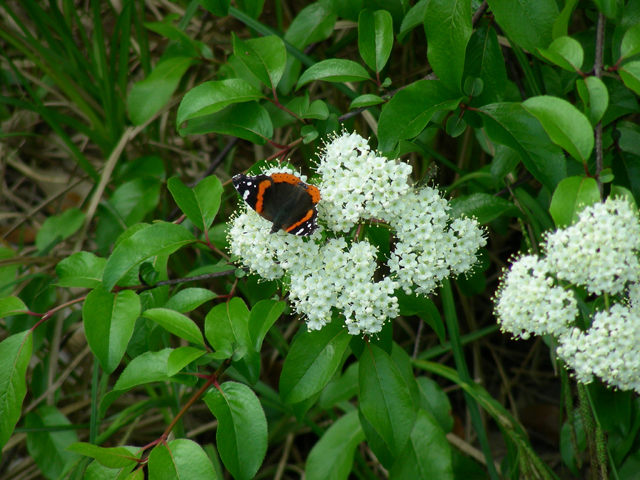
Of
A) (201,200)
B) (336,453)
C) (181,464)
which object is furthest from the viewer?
(336,453)

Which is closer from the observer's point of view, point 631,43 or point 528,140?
point 631,43

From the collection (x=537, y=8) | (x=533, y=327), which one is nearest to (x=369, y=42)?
(x=537, y=8)

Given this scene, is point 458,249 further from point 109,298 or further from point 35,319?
point 35,319

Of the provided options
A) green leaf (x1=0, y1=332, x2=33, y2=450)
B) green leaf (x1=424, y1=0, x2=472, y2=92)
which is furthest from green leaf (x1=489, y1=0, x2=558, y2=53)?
green leaf (x1=0, y1=332, x2=33, y2=450)

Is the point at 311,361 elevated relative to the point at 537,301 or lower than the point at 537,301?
lower

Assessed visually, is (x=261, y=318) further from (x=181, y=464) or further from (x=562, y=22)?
(x=562, y=22)

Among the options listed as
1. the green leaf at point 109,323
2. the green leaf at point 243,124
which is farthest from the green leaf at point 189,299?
the green leaf at point 243,124

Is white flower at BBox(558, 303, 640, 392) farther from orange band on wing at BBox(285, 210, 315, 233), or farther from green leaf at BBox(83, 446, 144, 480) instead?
green leaf at BBox(83, 446, 144, 480)

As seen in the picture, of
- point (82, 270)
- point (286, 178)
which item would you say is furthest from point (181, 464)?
point (286, 178)

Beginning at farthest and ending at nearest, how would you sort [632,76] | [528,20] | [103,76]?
[103,76] → [528,20] → [632,76]
